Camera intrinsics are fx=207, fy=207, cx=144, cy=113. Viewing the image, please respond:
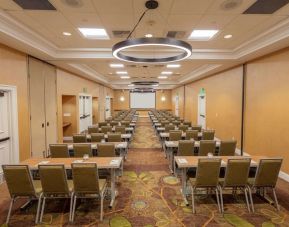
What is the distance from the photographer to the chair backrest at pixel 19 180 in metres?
3.24

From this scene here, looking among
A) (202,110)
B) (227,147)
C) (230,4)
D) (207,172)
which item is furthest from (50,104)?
(202,110)

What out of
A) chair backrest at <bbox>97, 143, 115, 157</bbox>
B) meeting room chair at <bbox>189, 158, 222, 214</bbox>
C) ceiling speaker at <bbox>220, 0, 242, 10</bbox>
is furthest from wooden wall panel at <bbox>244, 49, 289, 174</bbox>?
chair backrest at <bbox>97, 143, 115, 157</bbox>

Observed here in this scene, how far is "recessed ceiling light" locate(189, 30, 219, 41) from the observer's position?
513cm

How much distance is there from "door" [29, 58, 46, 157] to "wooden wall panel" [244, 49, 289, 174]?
7147 mm

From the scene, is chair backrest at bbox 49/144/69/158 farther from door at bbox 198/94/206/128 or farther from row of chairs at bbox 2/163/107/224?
door at bbox 198/94/206/128

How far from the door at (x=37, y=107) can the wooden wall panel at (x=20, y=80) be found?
304mm

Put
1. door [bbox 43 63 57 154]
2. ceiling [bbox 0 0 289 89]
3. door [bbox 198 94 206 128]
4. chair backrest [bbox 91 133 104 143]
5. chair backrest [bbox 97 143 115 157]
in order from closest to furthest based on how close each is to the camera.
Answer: ceiling [bbox 0 0 289 89], chair backrest [bbox 97 143 115 157], chair backrest [bbox 91 133 104 143], door [bbox 43 63 57 154], door [bbox 198 94 206 128]

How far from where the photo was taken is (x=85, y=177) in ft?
11.1

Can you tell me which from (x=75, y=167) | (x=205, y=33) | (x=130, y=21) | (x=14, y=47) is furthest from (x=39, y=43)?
(x=205, y=33)

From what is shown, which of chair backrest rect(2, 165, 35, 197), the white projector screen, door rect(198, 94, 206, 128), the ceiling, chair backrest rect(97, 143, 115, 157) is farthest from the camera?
the white projector screen

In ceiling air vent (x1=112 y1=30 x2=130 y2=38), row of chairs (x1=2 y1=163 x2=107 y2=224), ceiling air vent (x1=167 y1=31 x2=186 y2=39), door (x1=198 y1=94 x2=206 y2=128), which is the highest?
ceiling air vent (x1=167 y1=31 x2=186 y2=39)

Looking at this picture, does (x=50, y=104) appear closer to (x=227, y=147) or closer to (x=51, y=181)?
(x=51, y=181)

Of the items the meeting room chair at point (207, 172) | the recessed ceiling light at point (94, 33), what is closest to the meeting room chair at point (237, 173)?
the meeting room chair at point (207, 172)

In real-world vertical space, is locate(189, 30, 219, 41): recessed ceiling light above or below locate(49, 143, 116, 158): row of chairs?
above
